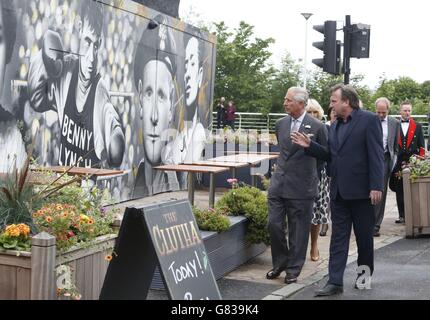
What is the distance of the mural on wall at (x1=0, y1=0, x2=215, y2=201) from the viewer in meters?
10.0

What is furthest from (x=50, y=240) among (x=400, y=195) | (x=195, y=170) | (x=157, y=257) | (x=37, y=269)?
(x=400, y=195)

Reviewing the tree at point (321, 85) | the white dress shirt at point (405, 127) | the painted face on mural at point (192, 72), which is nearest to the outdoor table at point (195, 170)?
the white dress shirt at point (405, 127)

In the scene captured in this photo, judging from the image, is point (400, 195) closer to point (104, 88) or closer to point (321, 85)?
point (104, 88)

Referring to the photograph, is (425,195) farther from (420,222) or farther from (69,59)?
(69,59)

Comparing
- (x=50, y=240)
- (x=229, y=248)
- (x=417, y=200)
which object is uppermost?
(x=50, y=240)

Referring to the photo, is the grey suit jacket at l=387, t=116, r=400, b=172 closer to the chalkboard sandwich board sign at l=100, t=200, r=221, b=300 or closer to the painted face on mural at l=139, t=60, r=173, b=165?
the painted face on mural at l=139, t=60, r=173, b=165

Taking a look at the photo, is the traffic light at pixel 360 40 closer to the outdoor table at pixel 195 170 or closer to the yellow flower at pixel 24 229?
the outdoor table at pixel 195 170

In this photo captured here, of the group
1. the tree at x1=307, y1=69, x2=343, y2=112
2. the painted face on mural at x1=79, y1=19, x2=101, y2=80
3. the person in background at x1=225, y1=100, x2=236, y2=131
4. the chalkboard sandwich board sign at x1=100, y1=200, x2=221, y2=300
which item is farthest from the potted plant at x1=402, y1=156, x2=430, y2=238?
the tree at x1=307, y1=69, x2=343, y2=112

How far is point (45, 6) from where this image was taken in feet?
34.6

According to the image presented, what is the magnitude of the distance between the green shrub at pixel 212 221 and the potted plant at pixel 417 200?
3.70 metres

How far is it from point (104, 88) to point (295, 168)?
5442mm

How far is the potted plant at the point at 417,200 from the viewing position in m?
10.6

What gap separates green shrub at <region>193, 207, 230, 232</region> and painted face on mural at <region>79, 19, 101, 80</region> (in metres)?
4.52

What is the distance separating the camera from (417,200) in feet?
35.0
